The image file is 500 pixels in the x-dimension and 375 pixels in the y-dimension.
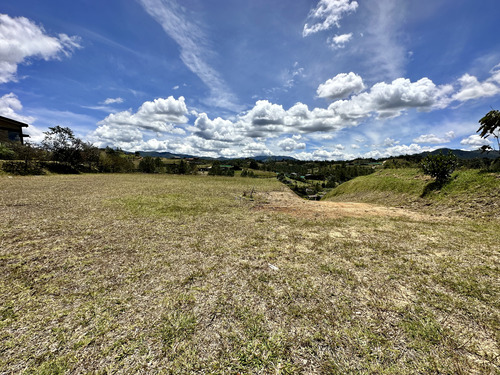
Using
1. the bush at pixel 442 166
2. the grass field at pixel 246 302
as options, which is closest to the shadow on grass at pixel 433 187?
the bush at pixel 442 166

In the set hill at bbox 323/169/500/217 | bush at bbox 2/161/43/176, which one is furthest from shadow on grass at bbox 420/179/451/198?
bush at bbox 2/161/43/176

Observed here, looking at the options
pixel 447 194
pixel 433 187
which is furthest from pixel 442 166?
pixel 447 194

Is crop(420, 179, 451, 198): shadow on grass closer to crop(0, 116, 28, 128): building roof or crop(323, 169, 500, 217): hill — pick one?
crop(323, 169, 500, 217): hill

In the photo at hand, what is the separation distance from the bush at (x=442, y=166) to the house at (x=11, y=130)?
245 ft

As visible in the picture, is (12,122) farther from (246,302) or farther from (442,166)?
(442,166)

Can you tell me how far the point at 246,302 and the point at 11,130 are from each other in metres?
71.6

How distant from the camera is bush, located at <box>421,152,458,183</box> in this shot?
16203 mm

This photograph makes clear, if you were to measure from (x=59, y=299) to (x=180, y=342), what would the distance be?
3522 mm

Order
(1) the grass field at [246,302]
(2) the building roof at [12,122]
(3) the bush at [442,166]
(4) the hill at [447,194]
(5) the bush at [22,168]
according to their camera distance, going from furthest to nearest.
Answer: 1. (2) the building roof at [12,122]
2. (5) the bush at [22,168]
3. (3) the bush at [442,166]
4. (4) the hill at [447,194]
5. (1) the grass field at [246,302]

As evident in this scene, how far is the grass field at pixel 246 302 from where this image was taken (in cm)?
335

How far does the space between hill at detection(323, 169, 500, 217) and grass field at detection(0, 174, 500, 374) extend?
4144 mm

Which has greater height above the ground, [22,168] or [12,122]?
[12,122]

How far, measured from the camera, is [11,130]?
149 feet

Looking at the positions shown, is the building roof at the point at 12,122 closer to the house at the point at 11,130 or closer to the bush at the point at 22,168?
the house at the point at 11,130
